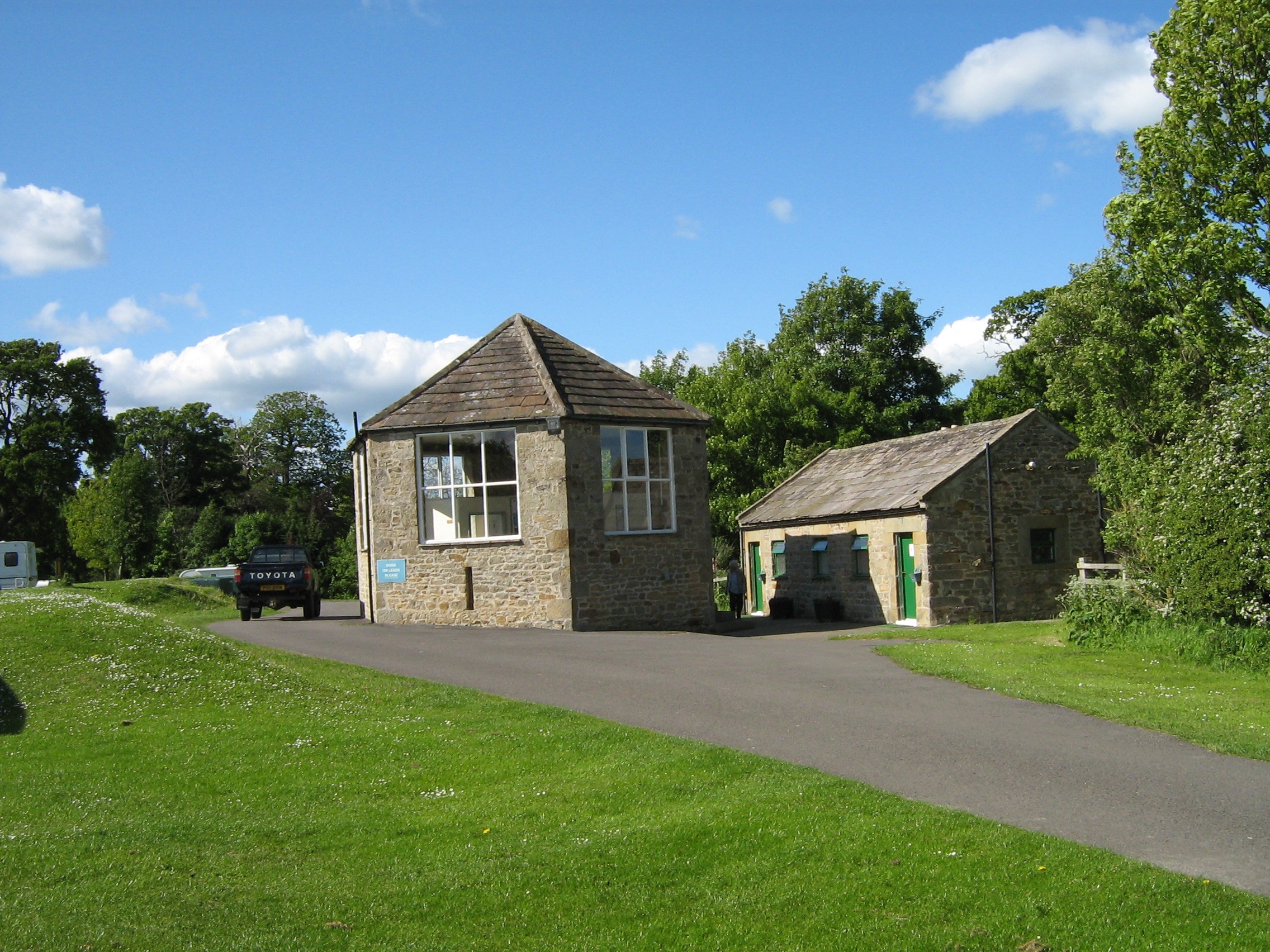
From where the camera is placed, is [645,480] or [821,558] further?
[821,558]

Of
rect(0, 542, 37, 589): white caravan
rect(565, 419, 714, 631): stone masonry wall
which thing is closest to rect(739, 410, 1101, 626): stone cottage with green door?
rect(565, 419, 714, 631): stone masonry wall

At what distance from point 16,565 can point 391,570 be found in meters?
27.1

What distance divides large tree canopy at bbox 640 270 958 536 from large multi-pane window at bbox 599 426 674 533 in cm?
1944

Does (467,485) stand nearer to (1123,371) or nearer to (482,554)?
(482,554)

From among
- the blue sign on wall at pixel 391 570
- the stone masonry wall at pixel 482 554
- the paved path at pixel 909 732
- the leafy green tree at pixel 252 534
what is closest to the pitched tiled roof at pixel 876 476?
the paved path at pixel 909 732

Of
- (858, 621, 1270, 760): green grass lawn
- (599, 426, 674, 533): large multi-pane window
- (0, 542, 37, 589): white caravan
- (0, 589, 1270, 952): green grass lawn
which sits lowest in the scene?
(858, 621, 1270, 760): green grass lawn

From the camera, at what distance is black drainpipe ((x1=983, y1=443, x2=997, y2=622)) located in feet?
86.7

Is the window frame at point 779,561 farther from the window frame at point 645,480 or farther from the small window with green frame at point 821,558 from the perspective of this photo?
the window frame at point 645,480

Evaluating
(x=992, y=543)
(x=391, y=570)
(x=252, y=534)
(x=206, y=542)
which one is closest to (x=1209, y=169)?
(x=992, y=543)

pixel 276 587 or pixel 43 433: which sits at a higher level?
pixel 43 433

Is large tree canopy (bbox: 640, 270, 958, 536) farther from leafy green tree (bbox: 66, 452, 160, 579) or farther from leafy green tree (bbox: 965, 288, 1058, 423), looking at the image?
leafy green tree (bbox: 66, 452, 160, 579)

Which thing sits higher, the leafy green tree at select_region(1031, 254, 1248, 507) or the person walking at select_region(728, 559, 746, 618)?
the leafy green tree at select_region(1031, 254, 1248, 507)

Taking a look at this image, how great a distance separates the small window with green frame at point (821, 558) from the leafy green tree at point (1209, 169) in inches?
415

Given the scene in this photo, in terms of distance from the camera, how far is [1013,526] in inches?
1060
